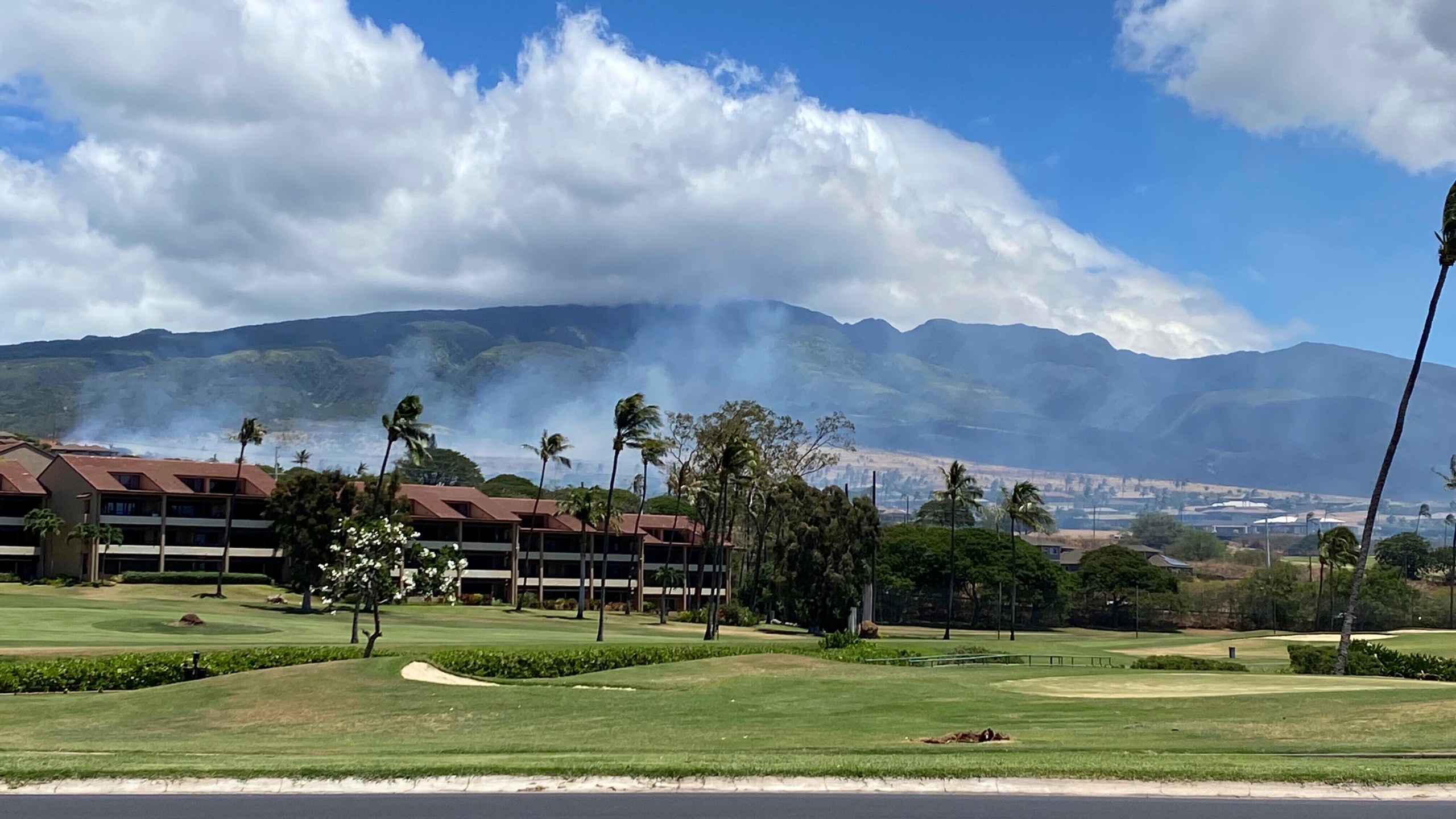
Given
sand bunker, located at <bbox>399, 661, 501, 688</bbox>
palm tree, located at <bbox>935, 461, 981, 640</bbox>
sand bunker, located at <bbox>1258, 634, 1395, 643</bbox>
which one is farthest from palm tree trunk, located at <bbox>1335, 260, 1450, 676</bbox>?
palm tree, located at <bbox>935, 461, 981, 640</bbox>

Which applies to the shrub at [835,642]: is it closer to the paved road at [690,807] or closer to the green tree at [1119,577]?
the paved road at [690,807]

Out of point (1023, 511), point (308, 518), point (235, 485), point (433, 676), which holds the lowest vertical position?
point (433, 676)

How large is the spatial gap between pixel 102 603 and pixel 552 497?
62.4m

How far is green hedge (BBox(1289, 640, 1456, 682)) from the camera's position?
45.7m

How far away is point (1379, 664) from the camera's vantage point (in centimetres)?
4694

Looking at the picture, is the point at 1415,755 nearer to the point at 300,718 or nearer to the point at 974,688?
the point at 974,688

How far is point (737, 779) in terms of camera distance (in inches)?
754

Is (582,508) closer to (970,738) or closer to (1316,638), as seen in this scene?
A: (1316,638)

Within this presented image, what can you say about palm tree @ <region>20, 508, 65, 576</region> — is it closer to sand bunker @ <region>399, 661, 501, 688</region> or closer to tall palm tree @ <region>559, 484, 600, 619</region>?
tall palm tree @ <region>559, 484, 600, 619</region>

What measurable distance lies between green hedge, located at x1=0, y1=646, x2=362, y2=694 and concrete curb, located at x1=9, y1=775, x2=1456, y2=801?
23061mm

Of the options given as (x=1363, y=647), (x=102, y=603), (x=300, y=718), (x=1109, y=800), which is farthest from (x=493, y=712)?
(x=102, y=603)

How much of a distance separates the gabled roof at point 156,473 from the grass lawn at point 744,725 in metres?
73.6

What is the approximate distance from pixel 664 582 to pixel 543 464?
14.2 meters

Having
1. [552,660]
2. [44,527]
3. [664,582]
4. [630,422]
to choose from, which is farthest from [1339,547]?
[44,527]
